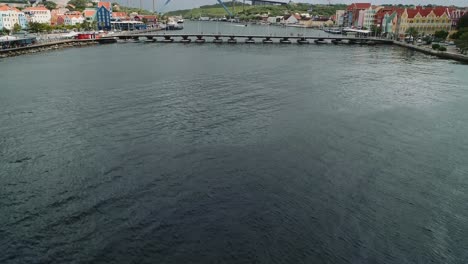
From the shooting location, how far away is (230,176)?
9398 mm

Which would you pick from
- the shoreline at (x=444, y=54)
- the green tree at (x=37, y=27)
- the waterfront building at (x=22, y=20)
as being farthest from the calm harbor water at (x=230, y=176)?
the waterfront building at (x=22, y=20)

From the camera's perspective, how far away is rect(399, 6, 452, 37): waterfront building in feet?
183

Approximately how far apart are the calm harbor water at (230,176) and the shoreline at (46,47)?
57.6 ft

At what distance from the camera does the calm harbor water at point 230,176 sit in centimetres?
680

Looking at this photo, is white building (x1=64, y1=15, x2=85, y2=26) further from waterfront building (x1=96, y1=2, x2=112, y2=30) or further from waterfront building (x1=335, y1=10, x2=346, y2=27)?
waterfront building (x1=335, y1=10, x2=346, y2=27)

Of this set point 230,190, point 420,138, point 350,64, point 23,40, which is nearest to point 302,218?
point 230,190

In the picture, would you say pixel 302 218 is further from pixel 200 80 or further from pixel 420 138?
pixel 200 80

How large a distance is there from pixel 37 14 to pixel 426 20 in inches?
2616

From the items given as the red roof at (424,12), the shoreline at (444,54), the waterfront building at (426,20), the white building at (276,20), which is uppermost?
the white building at (276,20)

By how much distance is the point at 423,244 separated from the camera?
6.91 m

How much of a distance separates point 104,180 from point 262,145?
4.76 metres

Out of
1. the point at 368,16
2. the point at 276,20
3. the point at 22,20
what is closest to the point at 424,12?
the point at 368,16

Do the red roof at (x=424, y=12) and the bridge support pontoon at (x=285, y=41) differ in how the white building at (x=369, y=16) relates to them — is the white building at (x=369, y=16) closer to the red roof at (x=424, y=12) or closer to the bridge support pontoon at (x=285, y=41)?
the red roof at (x=424, y=12)

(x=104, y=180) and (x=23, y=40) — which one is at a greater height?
(x=23, y=40)
